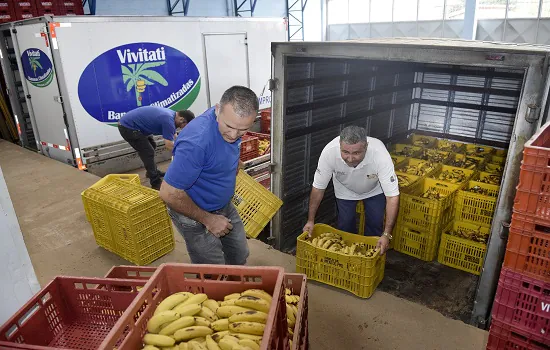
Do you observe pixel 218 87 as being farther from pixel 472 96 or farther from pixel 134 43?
pixel 472 96

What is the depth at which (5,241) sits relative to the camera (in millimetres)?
2332

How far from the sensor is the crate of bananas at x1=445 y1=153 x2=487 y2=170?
22.2ft

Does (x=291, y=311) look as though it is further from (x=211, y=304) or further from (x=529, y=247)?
(x=529, y=247)

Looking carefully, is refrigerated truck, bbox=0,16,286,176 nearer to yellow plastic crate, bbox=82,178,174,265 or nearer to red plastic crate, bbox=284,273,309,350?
yellow plastic crate, bbox=82,178,174,265

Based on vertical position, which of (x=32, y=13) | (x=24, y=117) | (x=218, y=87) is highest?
(x=32, y=13)

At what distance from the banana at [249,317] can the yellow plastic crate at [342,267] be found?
1.85m


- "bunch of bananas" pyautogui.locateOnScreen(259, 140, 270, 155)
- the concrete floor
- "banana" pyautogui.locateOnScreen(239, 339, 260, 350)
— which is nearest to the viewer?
"banana" pyautogui.locateOnScreen(239, 339, 260, 350)

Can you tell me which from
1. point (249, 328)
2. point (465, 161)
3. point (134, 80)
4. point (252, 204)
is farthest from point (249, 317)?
point (134, 80)

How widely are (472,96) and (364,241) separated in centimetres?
554

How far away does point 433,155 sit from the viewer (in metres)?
7.26

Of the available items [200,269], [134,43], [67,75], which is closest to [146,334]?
[200,269]

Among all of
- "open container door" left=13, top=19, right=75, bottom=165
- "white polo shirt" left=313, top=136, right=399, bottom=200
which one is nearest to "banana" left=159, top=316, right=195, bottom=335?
"white polo shirt" left=313, top=136, right=399, bottom=200

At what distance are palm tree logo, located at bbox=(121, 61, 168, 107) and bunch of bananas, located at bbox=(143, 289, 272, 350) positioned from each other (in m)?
6.85

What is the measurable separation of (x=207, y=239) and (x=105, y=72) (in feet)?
18.9
